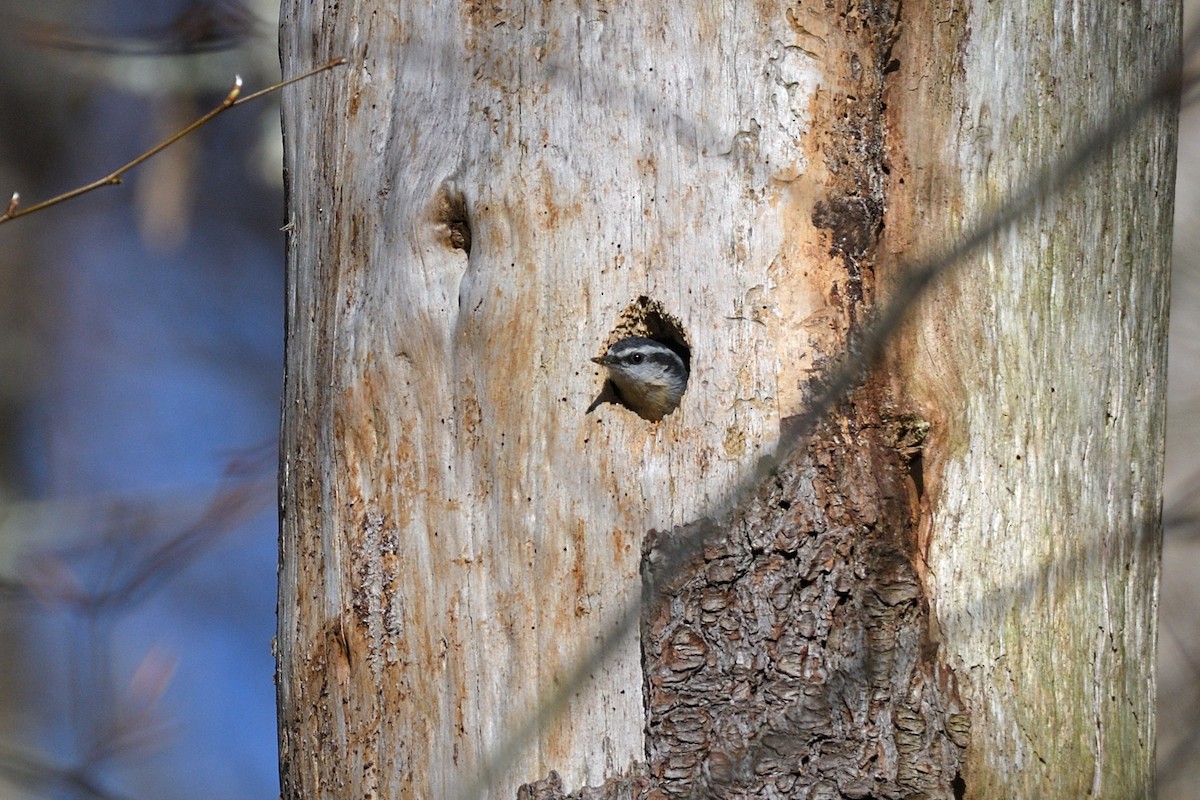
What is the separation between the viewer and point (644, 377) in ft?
6.70

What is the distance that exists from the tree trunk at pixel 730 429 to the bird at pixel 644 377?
0.09ft

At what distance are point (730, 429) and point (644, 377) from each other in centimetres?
26

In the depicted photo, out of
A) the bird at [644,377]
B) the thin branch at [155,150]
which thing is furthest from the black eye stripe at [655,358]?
the thin branch at [155,150]

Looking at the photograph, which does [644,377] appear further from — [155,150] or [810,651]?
[155,150]

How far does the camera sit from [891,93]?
1.89 meters

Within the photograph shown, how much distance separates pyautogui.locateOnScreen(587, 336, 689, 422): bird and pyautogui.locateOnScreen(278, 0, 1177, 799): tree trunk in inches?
1.1

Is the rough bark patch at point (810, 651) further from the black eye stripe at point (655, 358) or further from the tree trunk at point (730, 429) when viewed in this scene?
the black eye stripe at point (655, 358)

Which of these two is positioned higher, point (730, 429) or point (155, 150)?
point (155, 150)

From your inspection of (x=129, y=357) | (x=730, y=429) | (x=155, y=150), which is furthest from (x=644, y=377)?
(x=129, y=357)

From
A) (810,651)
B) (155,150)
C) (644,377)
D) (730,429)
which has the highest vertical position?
(155,150)

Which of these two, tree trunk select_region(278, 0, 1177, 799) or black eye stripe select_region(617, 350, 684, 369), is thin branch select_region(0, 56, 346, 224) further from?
black eye stripe select_region(617, 350, 684, 369)

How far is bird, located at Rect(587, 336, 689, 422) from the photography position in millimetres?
1935

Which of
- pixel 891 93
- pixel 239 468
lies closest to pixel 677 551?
pixel 891 93

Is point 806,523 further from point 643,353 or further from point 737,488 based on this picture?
point 643,353
